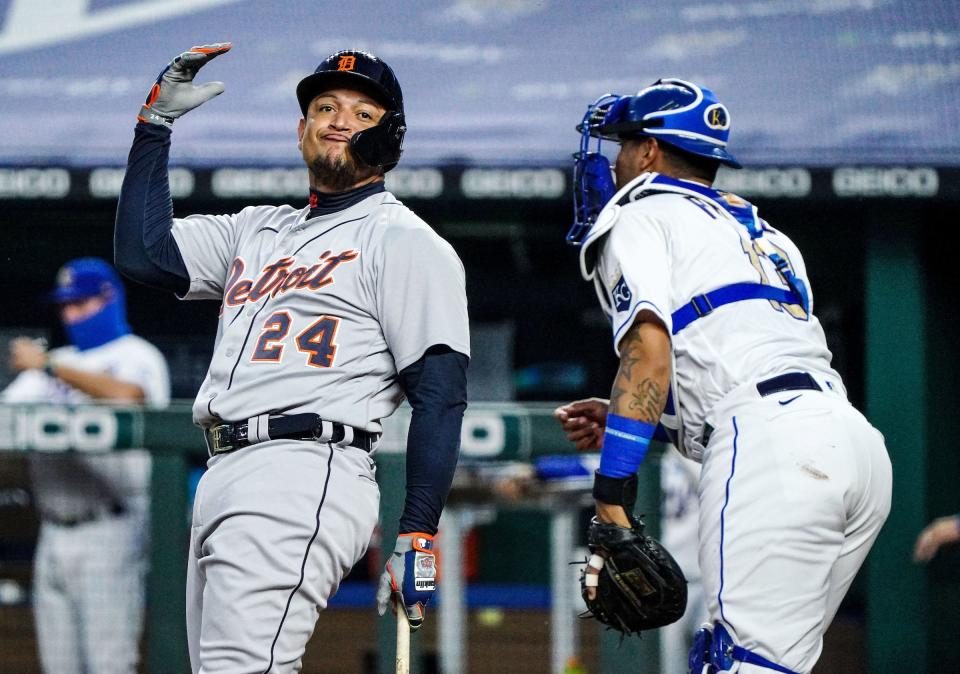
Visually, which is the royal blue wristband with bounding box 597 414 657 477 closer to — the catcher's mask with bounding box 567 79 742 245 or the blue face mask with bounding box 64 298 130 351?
the catcher's mask with bounding box 567 79 742 245

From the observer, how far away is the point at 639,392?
107 inches

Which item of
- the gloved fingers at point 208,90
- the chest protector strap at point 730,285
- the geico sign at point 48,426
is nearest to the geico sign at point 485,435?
the geico sign at point 48,426

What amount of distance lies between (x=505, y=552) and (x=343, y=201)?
14.9ft

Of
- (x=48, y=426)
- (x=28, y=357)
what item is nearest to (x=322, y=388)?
(x=48, y=426)

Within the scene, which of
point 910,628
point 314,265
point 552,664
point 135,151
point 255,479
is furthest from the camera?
point 910,628

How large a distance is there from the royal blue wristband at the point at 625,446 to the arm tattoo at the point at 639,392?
0.6 inches

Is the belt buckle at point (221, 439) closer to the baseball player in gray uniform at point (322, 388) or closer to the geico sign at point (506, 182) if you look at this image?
the baseball player in gray uniform at point (322, 388)

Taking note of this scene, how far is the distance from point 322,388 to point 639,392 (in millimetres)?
627

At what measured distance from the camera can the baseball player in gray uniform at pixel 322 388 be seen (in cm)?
254

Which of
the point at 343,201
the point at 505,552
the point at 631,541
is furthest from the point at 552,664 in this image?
the point at 505,552

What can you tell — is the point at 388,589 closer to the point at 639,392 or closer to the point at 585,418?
the point at 639,392

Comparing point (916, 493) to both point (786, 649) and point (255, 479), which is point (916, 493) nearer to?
point (786, 649)

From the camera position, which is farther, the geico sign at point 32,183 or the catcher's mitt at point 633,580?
the geico sign at point 32,183

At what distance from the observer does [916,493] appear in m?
6.02
